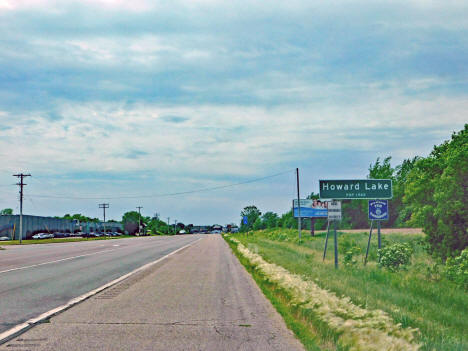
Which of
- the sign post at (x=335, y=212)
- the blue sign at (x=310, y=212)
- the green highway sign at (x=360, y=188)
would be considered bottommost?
the sign post at (x=335, y=212)

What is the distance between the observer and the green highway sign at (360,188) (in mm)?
18438

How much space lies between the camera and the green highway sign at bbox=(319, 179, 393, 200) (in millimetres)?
18438

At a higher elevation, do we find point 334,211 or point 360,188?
point 360,188

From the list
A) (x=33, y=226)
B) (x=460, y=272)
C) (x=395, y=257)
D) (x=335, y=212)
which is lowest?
(x=460, y=272)

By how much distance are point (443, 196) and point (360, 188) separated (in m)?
2.92

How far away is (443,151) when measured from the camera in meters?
19.5

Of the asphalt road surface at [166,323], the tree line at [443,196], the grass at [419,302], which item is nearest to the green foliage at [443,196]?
the tree line at [443,196]

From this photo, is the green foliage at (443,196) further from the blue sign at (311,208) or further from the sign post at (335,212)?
the blue sign at (311,208)

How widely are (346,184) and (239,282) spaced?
648 cm

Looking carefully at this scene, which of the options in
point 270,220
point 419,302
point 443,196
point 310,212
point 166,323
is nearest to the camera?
point 166,323

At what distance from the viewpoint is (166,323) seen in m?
8.10

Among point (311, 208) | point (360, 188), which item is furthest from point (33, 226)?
point (360, 188)

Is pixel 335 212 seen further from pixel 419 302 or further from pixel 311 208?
pixel 311 208

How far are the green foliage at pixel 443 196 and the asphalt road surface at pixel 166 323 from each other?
8.93 m
